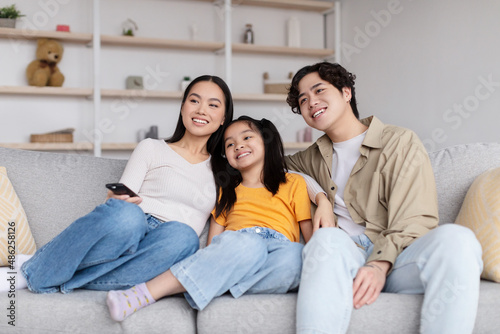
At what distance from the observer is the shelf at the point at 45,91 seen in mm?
3887

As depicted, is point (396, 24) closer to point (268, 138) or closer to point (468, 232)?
point (268, 138)

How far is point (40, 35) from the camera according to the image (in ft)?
13.1

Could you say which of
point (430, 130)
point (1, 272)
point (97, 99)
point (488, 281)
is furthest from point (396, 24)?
point (1, 272)

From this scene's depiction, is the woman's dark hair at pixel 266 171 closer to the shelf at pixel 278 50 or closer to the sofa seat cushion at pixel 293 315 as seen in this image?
the sofa seat cushion at pixel 293 315

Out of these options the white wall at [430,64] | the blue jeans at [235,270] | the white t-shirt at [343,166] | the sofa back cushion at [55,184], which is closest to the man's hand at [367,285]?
the blue jeans at [235,270]

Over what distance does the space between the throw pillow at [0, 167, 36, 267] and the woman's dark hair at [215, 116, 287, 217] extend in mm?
657

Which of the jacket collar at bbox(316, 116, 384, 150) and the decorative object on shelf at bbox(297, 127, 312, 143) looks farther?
the decorative object on shelf at bbox(297, 127, 312, 143)

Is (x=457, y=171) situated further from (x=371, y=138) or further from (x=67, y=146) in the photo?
(x=67, y=146)

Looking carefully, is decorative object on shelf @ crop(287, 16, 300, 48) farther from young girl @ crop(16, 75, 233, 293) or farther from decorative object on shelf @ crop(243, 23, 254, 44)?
young girl @ crop(16, 75, 233, 293)

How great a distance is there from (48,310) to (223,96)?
1.03 m

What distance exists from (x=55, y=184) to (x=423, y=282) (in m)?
1.34

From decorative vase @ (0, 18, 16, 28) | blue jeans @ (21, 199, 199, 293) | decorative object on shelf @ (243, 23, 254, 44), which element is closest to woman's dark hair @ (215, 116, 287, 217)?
blue jeans @ (21, 199, 199, 293)

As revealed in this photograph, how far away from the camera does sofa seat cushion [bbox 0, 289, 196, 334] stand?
1423mm

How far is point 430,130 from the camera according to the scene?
376 cm
